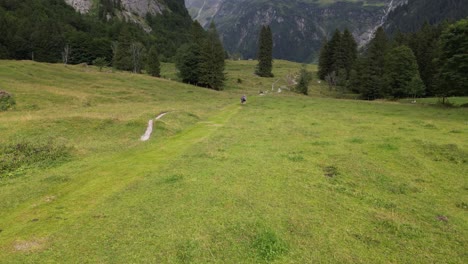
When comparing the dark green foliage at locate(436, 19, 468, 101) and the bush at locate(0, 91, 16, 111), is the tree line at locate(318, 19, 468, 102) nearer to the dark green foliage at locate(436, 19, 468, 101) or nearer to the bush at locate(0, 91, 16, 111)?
the dark green foliage at locate(436, 19, 468, 101)

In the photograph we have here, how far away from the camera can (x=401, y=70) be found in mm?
76625

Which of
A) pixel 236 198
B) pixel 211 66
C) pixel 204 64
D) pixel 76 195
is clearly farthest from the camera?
pixel 211 66

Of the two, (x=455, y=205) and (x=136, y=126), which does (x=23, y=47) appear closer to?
(x=136, y=126)

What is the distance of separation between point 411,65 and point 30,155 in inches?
3315

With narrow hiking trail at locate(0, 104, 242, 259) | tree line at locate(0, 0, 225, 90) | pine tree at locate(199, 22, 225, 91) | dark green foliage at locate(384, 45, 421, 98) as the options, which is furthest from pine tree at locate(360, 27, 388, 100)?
narrow hiking trail at locate(0, 104, 242, 259)

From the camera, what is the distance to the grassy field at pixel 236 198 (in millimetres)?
9242

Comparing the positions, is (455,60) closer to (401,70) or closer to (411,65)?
(401,70)

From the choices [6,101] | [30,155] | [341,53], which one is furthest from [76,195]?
[341,53]

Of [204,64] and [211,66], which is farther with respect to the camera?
[211,66]

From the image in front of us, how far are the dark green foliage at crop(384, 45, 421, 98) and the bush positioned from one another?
3272 inches

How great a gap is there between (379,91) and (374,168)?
250 ft

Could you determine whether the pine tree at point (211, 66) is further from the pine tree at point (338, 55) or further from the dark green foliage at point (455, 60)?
the dark green foliage at point (455, 60)

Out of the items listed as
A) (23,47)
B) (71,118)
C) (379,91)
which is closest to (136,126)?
(71,118)


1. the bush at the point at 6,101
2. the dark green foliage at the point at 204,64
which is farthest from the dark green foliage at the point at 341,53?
the bush at the point at 6,101
